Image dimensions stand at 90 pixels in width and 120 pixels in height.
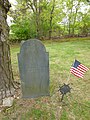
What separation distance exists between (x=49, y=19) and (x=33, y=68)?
10.0 metres

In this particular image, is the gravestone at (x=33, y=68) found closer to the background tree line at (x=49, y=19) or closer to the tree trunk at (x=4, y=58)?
the tree trunk at (x=4, y=58)

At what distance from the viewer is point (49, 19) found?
516 inches

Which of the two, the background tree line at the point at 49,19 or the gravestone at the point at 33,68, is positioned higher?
the background tree line at the point at 49,19

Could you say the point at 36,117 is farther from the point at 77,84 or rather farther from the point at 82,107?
the point at 77,84

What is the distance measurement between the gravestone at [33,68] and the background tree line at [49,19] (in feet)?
29.5

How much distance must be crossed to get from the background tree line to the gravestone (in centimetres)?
899

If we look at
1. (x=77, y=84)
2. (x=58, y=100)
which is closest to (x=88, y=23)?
(x=77, y=84)

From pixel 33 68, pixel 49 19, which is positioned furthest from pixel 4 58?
pixel 49 19

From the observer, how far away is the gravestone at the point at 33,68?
11.3 feet

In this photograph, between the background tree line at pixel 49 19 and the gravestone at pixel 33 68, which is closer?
the gravestone at pixel 33 68

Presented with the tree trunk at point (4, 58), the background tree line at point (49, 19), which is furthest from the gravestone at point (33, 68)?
the background tree line at point (49, 19)

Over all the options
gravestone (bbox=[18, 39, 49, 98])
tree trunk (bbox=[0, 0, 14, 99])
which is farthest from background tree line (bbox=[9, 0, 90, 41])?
gravestone (bbox=[18, 39, 49, 98])

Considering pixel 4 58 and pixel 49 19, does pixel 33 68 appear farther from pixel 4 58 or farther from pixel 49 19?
pixel 49 19

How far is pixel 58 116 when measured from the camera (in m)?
3.29
